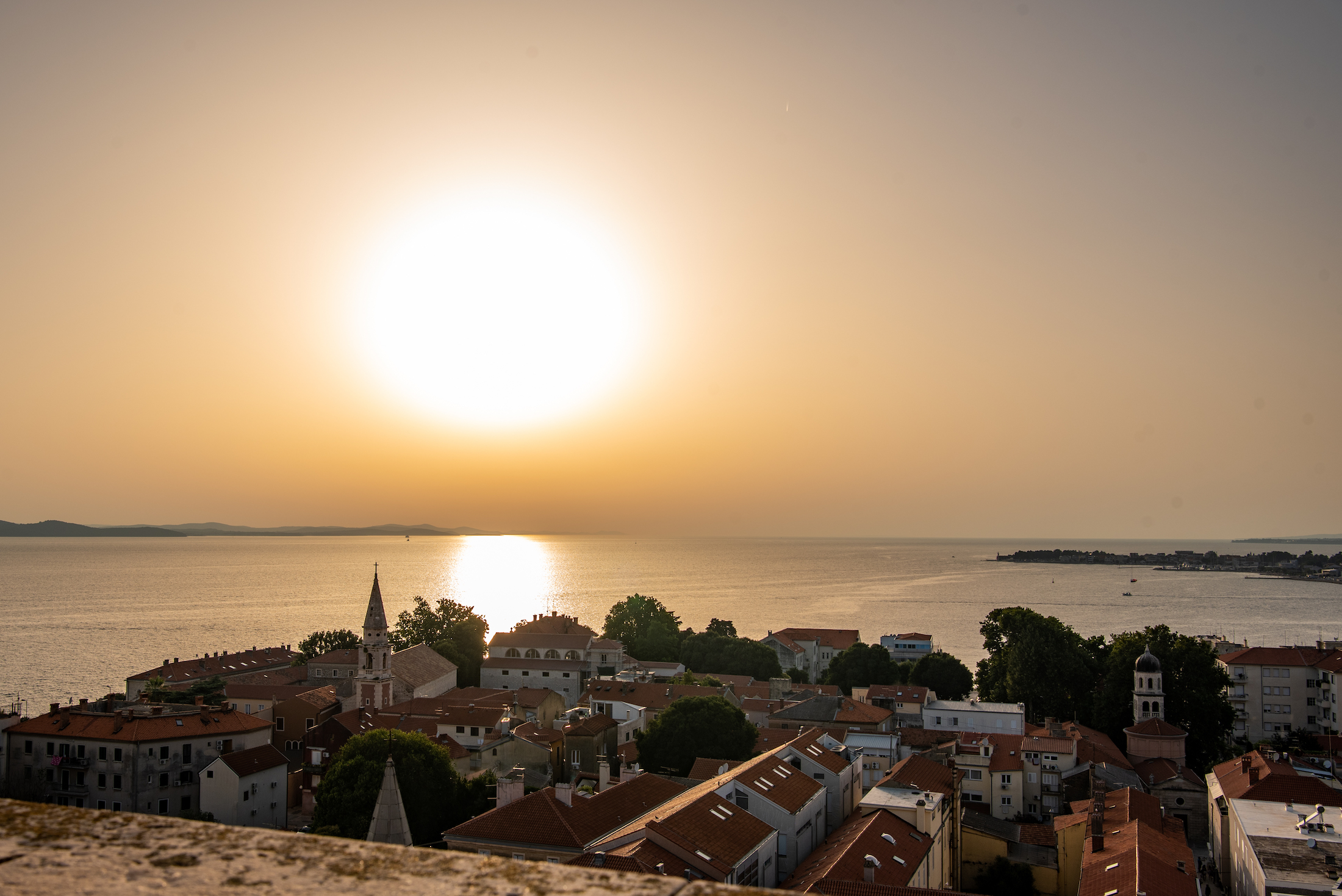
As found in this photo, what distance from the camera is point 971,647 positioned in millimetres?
110250

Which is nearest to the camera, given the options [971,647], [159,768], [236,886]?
[236,886]

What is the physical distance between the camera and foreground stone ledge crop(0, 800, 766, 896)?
2.94 meters

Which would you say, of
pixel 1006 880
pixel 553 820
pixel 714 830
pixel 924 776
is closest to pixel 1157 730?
pixel 1006 880

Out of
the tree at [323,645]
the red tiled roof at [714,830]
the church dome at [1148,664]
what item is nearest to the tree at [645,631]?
the tree at [323,645]

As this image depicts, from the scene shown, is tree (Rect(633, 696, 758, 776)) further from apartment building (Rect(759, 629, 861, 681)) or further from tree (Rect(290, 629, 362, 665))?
apartment building (Rect(759, 629, 861, 681))

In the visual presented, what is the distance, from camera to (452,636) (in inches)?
3438

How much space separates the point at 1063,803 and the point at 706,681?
94.2 ft

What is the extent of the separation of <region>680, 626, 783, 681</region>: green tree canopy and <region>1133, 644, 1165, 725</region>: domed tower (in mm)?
29194

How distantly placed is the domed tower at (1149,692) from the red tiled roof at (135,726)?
5150 centimetres

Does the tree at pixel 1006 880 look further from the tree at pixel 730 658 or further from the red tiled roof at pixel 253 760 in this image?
the tree at pixel 730 658

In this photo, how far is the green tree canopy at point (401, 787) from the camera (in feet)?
113

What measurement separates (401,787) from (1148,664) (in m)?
45.8

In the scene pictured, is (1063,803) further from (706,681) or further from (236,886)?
(236,886)

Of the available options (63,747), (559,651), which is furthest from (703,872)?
(559,651)
